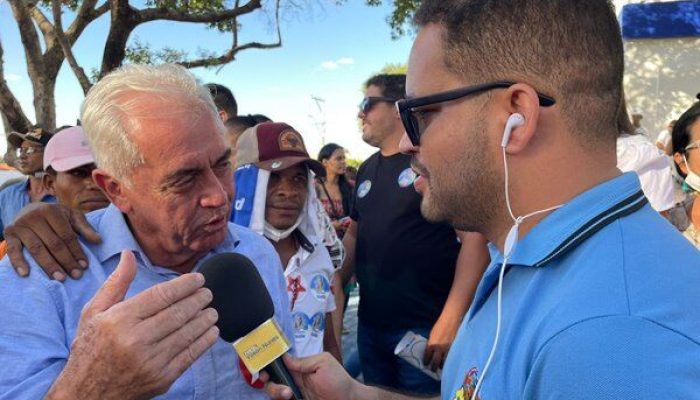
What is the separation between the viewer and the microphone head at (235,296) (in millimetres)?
1522

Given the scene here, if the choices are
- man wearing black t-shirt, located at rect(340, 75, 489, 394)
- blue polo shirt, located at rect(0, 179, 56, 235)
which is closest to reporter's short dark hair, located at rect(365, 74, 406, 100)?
man wearing black t-shirt, located at rect(340, 75, 489, 394)

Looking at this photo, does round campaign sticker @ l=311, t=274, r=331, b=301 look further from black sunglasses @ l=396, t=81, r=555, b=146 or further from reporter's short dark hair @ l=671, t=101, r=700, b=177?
reporter's short dark hair @ l=671, t=101, r=700, b=177

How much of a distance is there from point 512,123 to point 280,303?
1.16 m

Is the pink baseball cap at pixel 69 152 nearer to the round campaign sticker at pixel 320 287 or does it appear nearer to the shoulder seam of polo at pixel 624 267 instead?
the round campaign sticker at pixel 320 287

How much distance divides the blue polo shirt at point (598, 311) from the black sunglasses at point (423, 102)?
0.31 m

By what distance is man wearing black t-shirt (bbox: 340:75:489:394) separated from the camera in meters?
3.27

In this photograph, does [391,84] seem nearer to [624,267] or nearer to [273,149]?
[273,149]

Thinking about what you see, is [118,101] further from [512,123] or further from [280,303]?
[512,123]

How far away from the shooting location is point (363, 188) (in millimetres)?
3758

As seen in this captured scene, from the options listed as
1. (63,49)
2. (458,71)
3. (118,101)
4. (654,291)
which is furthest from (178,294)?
(63,49)

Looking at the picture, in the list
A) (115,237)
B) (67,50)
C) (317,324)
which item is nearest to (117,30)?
(67,50)

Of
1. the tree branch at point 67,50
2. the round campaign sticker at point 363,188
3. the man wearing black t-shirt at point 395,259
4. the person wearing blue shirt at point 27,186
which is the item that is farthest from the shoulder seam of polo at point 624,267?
the tree branch at point 67,50

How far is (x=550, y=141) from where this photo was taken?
121 cm

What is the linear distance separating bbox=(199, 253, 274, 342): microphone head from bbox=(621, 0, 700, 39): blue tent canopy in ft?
40.7
